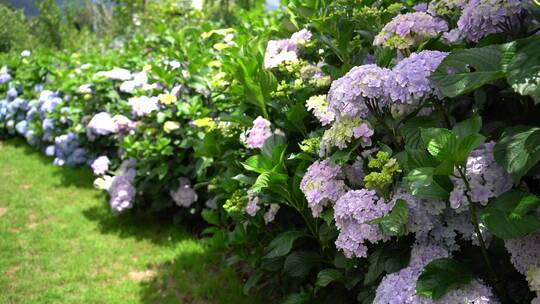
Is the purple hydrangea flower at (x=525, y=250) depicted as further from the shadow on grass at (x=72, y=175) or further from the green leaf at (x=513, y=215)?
the shadow on grass at (x=72, y=175)

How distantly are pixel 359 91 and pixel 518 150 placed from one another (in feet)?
1.73

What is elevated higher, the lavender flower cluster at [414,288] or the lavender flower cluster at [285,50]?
the lavender flower cluster at [285,50]

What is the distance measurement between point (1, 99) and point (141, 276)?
6.53 m

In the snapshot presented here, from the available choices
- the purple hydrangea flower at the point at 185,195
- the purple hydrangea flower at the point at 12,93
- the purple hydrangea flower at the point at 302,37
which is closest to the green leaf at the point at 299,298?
the purple hydrangea flower at the point at 302,37

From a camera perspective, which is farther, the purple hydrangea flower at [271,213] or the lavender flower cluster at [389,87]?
the purple hydrangea flower at [271,213]

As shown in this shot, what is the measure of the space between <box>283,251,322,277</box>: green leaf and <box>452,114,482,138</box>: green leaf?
109 centimetres

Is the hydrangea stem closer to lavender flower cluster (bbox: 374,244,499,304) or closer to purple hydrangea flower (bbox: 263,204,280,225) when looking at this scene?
lavender flower cluster (bbox: 374,244,499,304)

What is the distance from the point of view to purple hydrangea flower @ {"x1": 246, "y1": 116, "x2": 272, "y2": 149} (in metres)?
2.38

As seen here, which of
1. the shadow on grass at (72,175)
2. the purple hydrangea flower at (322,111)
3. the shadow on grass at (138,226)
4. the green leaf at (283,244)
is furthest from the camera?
the shadow on grass at (72,175)

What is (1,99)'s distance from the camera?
8625 mm

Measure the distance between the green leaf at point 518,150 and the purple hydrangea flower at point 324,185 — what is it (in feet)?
2.01

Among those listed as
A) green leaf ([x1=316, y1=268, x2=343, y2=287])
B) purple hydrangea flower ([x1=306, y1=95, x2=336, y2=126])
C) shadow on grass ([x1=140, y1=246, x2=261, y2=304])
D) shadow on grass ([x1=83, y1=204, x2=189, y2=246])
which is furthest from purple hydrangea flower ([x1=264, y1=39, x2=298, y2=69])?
shadow on grass ([x1=83, y1=204, x2=189, y2=246])

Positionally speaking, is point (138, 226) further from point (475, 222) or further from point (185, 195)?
point (475, 222)

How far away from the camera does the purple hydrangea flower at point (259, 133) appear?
238 centimetres
